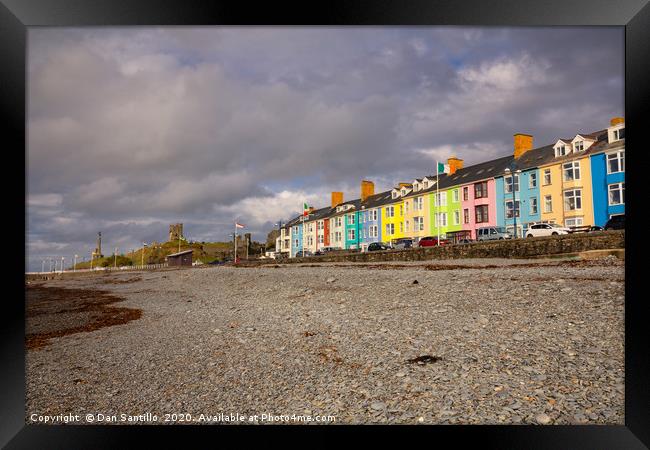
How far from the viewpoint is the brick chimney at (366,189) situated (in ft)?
154

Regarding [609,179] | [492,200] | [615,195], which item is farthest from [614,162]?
[492,200]

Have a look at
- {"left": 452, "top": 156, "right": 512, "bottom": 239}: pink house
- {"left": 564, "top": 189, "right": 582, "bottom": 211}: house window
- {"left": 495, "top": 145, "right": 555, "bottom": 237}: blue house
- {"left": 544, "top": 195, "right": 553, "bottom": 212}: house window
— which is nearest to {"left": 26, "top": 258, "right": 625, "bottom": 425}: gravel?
{"left": 564, "top": 189, "right": 582, "bottom": 211}: house window

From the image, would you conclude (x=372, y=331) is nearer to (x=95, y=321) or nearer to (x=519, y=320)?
(x=519, y=320)

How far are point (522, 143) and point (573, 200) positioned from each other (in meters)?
8.28

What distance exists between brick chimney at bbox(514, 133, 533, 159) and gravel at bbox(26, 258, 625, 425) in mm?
22826

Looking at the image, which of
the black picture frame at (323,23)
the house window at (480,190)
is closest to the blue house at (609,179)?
the house window at (480,190)

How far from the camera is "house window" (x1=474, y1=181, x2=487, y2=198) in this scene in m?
30.3

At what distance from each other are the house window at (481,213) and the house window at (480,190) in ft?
2.81

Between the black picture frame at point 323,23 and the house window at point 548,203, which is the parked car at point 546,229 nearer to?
the house window at point 548,203

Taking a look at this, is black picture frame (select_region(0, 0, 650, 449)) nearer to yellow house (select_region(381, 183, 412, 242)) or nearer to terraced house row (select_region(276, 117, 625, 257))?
terraced house row (select_region(276, 117, 625, 257))

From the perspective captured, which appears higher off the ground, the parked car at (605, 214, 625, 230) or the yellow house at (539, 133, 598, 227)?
the yellow house at (539, 133, 598, 227)

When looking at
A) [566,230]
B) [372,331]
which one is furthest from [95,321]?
[566,230]

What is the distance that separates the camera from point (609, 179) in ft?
69.5

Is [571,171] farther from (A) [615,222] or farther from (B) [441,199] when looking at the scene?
(B) [441,199]
